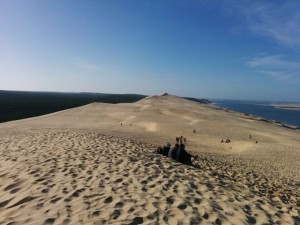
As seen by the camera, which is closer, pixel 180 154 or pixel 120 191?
pixel 120 191

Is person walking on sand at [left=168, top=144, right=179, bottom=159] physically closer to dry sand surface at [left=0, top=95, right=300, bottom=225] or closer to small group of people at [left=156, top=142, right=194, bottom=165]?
small group of people at [left=156, top=142, right=194, bottom=165]

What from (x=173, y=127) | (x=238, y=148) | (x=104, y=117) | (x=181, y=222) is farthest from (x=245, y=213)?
(x=104, y=117)

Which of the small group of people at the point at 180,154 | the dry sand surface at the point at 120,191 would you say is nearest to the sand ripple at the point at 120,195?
the dry sand surface at the point at 120,191

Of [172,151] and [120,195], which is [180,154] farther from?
[120,195]

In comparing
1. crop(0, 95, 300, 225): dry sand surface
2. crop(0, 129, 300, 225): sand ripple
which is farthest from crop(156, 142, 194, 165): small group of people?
crop(0, 129, 300, 225): sand ripple

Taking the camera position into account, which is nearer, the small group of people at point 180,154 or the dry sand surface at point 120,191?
the dry sand surface at point 120,191

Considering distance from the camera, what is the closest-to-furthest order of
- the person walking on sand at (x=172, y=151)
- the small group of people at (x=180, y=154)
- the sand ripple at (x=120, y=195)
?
the sand ripple at (x=120, y=195) < the small group of people at (x=180, y=154) < the person walking on sand at (x=172, y=151)

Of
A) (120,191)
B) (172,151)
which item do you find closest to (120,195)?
(120,191)

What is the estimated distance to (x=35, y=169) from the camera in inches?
412

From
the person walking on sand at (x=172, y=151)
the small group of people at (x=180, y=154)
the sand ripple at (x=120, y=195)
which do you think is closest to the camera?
the sand ripple at (x=120, y=195)

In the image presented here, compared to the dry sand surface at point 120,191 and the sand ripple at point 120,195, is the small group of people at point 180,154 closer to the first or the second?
the dry sand surface at point 120,191

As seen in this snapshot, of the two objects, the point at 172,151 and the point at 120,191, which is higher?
the point at 120,191

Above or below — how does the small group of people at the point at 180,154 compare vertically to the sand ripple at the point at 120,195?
below

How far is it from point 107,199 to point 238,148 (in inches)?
800
